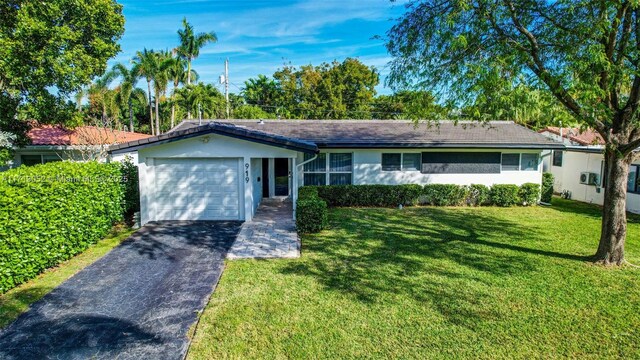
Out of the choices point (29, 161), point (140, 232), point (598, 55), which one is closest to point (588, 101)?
point (598, 55)

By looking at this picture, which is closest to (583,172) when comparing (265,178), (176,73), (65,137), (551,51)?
(551,51)

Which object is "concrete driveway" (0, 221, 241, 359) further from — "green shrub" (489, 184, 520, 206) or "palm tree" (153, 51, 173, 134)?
"palm tree" (153, 51, 173, 134)

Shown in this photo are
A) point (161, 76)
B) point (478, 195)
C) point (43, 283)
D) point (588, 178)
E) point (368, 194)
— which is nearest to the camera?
point (43, 283)

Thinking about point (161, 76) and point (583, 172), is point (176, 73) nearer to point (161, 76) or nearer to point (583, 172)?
point (161, 76)

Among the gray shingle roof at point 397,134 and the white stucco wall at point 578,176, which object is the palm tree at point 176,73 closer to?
the gray shingle roof at point 397,134

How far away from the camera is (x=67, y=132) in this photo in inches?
696

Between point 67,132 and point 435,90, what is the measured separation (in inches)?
712

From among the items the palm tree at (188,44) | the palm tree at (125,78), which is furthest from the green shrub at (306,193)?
the palm tree at (188,44)

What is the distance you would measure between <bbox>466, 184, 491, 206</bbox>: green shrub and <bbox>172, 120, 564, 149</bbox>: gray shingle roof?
1.70 m

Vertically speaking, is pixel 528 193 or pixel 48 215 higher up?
pixel 48 215

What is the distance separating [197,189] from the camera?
11.5 meters

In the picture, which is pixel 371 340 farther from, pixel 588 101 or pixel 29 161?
pixel 29 161

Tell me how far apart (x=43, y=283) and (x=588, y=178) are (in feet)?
63.8

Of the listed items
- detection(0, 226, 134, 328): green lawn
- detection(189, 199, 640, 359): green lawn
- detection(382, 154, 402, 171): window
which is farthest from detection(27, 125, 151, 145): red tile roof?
detection(189, 199, 640, 359): green lawn
